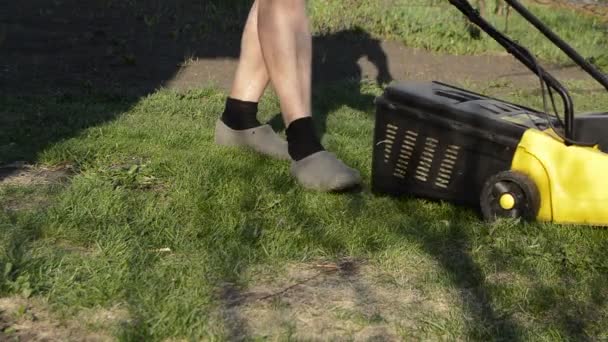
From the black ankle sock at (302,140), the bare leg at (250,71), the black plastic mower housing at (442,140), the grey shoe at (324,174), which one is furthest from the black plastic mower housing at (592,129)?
the bare leg at (250,71)

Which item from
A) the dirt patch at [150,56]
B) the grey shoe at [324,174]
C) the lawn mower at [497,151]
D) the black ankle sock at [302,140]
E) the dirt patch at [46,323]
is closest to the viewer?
the dirt patch at [46,323]

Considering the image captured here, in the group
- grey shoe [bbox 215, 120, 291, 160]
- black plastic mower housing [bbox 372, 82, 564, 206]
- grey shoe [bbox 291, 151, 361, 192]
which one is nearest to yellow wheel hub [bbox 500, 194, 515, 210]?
black plastic mower housing [bbox 372, 82, 564, 206]

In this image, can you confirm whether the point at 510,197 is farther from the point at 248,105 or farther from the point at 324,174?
the point at 248,105

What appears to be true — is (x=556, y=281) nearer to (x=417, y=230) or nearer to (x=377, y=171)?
(x=417, y=230)

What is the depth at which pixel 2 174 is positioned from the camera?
3.14 metres

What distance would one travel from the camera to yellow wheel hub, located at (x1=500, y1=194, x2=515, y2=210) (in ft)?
9.01

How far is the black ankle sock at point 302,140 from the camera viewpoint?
3.20 metres

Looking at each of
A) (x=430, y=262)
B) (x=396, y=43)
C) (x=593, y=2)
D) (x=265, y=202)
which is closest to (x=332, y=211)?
(x=265, y=202)

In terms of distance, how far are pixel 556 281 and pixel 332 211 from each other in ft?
2.67

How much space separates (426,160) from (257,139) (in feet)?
2.92

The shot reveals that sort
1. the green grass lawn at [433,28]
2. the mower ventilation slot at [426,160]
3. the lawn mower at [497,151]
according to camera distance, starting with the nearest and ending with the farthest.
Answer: the lawn mower at [497,151], the mower ventilation slot at [426,160], the green grass lawn at [433,28]

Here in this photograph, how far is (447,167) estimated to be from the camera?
292 centimetres

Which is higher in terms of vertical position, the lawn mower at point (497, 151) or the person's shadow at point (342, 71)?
the lawn mower at point (497, 151)

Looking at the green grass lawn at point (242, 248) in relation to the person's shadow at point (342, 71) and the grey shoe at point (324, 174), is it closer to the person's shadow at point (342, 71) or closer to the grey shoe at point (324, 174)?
the grey shoe at point (324, 174)
